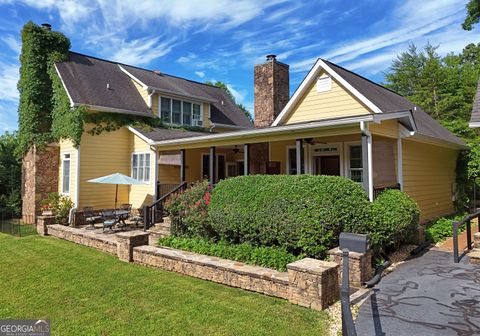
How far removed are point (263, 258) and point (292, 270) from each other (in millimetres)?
1589

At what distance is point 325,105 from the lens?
1299cm

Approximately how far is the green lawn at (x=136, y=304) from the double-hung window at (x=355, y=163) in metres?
6.86

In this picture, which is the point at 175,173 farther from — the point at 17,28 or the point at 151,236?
the point at 17,28

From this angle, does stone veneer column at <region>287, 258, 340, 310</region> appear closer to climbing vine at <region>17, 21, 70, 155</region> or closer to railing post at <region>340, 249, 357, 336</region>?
railing post at <region>340, 249, 357, 336</region>

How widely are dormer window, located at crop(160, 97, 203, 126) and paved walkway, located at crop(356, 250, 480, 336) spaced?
13.8 meters

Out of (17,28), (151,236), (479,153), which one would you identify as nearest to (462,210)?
(479,153)

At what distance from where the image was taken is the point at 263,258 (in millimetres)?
6898

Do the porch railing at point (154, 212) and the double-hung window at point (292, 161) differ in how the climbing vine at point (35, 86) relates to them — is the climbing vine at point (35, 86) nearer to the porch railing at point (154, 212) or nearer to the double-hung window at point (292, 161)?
the porch railing at point (154, 212)

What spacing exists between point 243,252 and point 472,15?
2494 centimetres

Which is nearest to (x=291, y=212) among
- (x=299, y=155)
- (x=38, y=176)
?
(x=299, y=155)

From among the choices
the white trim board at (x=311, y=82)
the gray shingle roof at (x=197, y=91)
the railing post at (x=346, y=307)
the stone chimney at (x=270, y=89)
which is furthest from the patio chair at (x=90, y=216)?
the railing post at (x=346, y=307)

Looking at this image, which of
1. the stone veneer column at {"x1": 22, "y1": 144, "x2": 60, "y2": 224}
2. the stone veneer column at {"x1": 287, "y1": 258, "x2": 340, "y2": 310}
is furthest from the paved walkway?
the stone veneer column at {"x1": 22, "y1": 144, "x2": 60, "y2": 224}

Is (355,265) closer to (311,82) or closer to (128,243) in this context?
(128,243)

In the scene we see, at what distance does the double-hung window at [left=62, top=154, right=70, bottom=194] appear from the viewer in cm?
1477
